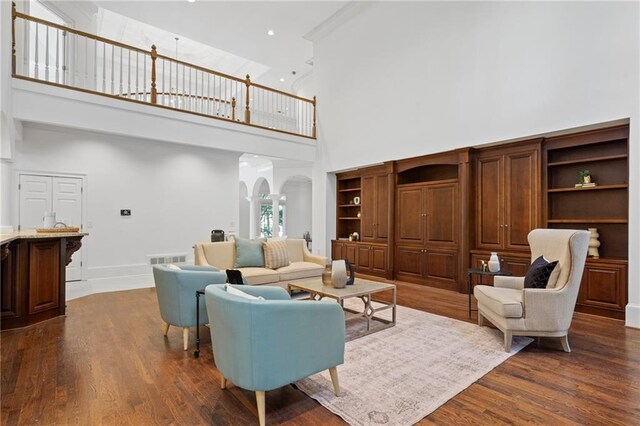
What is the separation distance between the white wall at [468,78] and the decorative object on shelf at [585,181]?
54 centimetres

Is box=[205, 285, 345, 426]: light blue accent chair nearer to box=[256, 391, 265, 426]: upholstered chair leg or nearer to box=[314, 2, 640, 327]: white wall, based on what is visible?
box=[256, 391, 265, 426]: upholstered chair leg

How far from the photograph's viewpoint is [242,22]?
7.68 meters

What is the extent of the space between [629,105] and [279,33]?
23.9 ft

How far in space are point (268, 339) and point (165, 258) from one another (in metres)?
5.90

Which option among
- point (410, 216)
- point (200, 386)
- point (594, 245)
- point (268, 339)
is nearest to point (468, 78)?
point (410, 216)

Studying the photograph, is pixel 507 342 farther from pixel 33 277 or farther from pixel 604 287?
pixel 33 277

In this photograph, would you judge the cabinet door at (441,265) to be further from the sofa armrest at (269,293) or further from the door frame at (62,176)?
the door frame at (62,176)

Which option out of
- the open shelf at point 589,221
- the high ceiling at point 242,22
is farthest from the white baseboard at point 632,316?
the high ceiling at point 242,22

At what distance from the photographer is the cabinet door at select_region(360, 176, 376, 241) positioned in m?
7.28

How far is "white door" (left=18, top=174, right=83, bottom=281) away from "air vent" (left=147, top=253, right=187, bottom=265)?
4.03 ft

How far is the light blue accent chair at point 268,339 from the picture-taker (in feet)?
6.11

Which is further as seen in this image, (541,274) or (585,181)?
(585,181)

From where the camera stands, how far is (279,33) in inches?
323

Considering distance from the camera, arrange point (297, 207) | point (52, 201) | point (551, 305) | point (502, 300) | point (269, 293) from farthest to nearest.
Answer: point (297, 207), point (52, 201), point (502, 300), point (551, 305), point (269, 293)
